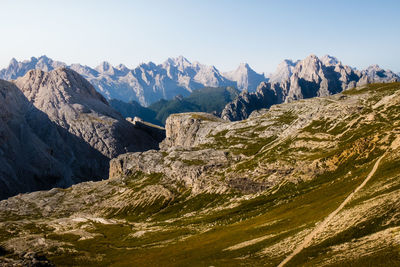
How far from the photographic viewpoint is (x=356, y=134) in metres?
170

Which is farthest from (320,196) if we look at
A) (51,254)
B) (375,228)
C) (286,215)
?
(51,254)

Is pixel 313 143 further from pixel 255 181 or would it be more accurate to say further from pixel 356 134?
pixel 255 181

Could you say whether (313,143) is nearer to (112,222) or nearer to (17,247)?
(112,222)

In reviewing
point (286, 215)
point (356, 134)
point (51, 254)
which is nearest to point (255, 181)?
point (356, 134)

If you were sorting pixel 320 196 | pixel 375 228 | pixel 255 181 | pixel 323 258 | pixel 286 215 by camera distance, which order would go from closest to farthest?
pixel 323 258 → pixel 375 228 → pixel 286 215 → pixel 320 196 → pixel 255 181

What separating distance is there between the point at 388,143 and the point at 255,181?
61.2m

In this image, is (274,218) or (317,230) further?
(274,218)

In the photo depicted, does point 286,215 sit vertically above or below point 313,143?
below

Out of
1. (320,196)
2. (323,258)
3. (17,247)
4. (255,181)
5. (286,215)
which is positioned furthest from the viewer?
(255,181)

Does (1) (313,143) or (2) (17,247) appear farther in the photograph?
(1) (313,143)

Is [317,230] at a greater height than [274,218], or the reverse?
[317,230]

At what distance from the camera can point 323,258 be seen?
58.9 m

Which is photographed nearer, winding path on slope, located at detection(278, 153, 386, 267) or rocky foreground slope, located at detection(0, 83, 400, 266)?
winding path on slope, located at detection(278, 153, 386, 267)

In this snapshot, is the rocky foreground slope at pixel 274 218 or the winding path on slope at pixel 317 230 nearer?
the winding path on slope at pixel 317 230
